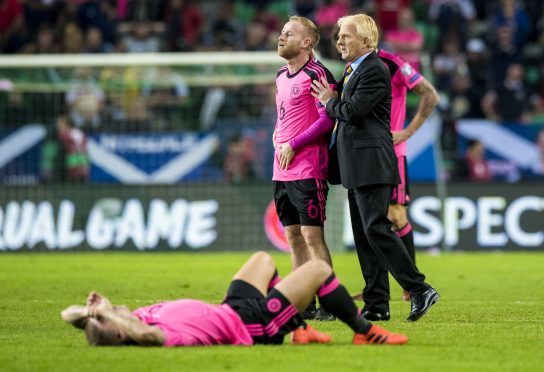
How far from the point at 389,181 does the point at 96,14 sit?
17351 millimetres

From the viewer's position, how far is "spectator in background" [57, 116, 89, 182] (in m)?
19.9

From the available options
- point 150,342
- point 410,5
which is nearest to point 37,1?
point 410,5

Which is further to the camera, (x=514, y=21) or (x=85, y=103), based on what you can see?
(x=514, y=21)

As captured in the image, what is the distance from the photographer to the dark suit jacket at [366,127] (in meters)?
9.23

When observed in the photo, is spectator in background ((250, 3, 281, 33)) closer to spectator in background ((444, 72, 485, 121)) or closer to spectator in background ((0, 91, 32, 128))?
spectator in background ((444, 72, 485, 121))

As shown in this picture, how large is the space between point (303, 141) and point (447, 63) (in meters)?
14.9

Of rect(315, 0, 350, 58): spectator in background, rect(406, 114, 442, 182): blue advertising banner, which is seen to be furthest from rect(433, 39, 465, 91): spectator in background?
rect(406, 114, 442, 182): blue advertising banner

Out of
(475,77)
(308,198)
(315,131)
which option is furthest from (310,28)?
(475,77)

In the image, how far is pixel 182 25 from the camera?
25.5 metres

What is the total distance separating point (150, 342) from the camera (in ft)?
24.7

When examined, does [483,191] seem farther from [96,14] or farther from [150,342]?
[150,342]

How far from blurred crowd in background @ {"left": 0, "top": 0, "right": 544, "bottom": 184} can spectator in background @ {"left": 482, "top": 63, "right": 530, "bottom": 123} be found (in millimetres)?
20

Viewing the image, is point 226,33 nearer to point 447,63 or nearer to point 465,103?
point 447,63

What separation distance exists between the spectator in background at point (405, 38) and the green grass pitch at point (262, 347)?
17.4ft
